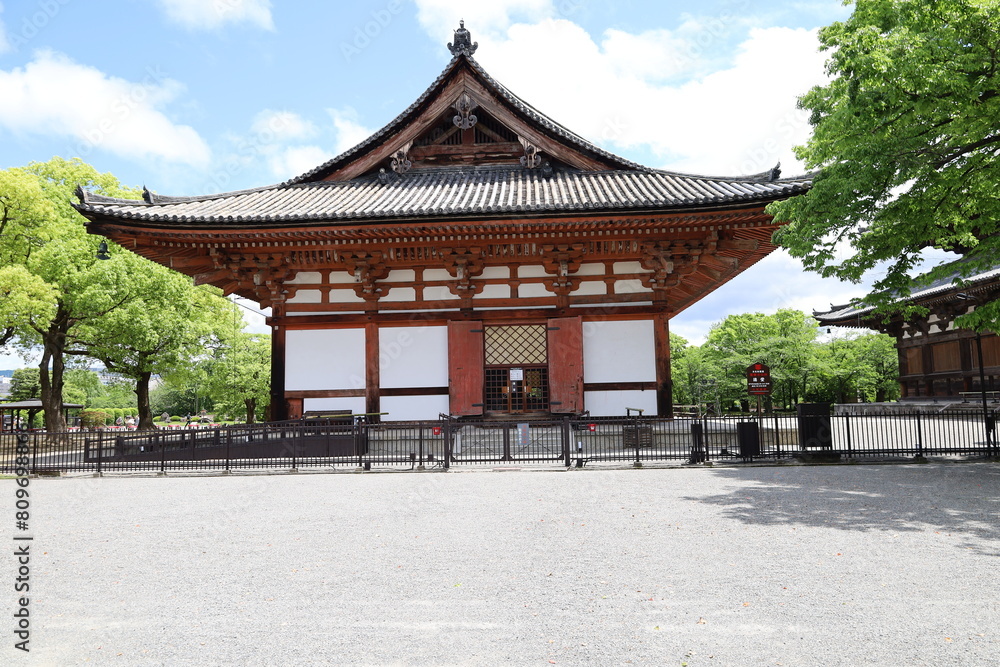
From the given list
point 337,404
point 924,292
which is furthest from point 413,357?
point 924,292

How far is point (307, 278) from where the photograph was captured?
14984mm

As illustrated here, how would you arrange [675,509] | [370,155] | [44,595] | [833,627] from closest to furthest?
1. [833,627]
2. [44,595]
3. [675,509]
4. [370,155]

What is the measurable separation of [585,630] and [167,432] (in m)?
11.6

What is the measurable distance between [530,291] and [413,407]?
4.22 m

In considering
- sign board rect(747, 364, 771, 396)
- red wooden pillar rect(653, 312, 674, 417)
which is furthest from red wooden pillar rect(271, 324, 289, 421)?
sign board rect(747, 364, 771, 396)

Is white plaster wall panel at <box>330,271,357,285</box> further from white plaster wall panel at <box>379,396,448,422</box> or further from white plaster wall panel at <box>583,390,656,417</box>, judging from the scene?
white plaster wall panel at <box>583,390,656,417</box>

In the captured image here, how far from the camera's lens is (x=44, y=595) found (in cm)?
455

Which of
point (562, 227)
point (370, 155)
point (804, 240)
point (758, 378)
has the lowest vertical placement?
point (758, 378)

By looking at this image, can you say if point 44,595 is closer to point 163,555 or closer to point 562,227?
point 163,555

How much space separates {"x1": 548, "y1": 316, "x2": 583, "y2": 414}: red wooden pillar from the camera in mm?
14344

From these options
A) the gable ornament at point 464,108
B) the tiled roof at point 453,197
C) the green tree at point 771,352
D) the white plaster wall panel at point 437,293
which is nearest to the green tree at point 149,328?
the tiled roof at point 453,197

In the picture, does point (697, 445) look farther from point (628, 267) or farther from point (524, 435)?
point (628, 267)

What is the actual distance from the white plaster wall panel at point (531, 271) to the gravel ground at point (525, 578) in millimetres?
7221

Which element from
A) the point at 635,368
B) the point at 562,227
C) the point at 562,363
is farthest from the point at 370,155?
the point at 635,368
